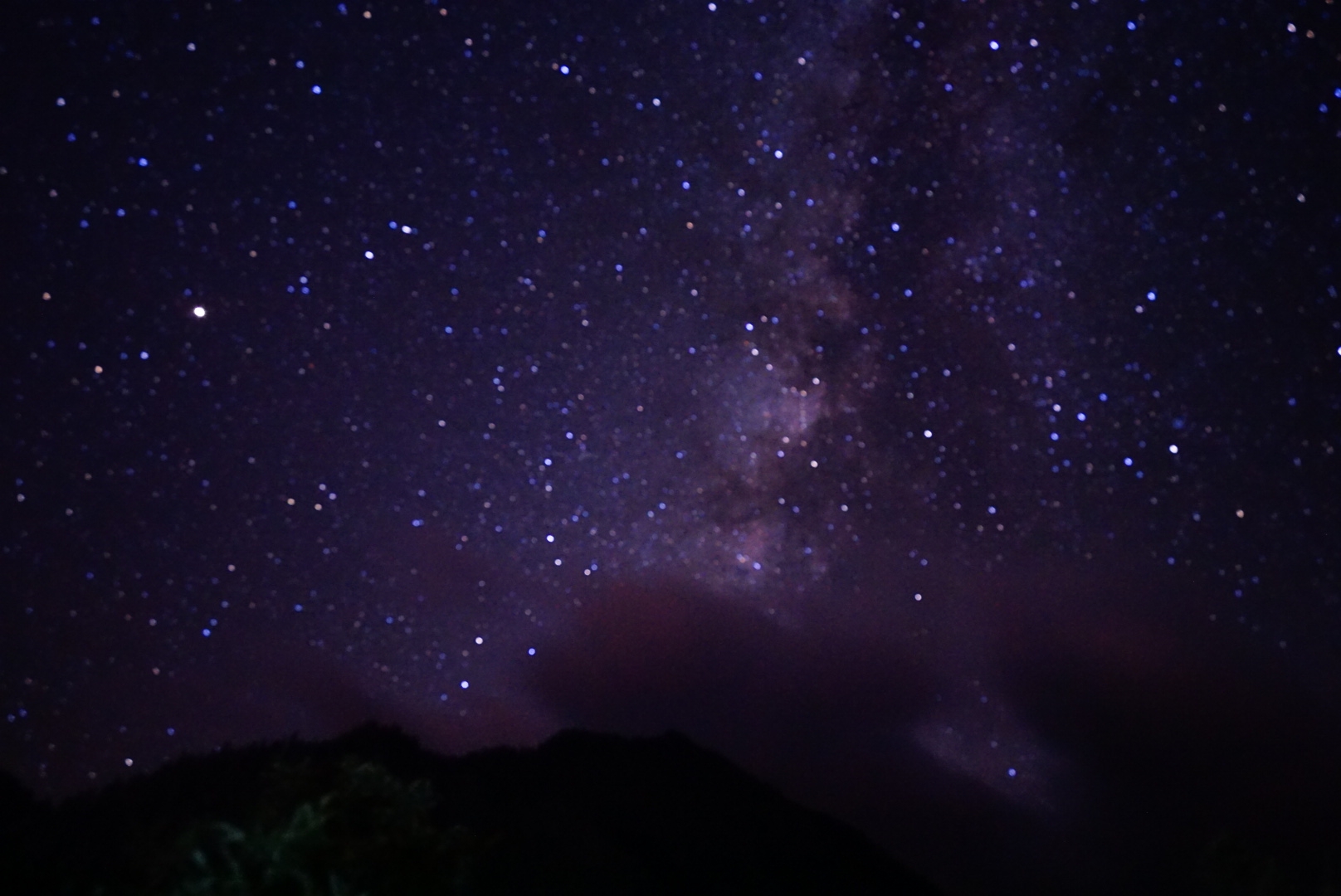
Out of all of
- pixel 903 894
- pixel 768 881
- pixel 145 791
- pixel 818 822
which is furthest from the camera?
pixel 818 822

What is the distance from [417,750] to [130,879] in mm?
14656

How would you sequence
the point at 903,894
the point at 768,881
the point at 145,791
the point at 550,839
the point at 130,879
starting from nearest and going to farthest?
the point at 130,879 → the point at 145,791 → the point at 550,839 → the point at 768,881 → the point at 903,894

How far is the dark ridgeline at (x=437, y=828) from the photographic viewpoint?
12.1 m

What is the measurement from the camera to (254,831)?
11.8m

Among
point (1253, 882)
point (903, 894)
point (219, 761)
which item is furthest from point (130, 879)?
point (903, 894)

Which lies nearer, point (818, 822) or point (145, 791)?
point (145, 791)

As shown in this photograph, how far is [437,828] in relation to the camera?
1652cm

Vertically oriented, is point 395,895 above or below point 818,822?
below

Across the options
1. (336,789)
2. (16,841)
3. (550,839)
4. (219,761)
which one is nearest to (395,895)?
(336,789)

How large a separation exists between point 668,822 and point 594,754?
428 cm

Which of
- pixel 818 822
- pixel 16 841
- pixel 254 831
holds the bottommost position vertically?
pixel 16 841

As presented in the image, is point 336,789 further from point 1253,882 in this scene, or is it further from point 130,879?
point 1253,882

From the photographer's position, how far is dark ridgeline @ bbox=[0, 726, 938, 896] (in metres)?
12.1

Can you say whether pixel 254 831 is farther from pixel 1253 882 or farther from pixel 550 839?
pixel 1253 882
